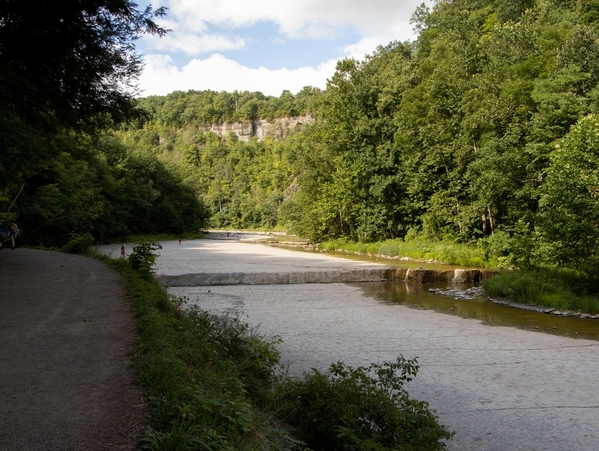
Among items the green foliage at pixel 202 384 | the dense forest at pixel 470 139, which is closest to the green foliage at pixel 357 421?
the green foliage at pixel 202 384

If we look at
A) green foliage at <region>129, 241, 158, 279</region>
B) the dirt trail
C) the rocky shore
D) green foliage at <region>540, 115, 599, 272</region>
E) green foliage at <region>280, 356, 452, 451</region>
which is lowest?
the rocky shore

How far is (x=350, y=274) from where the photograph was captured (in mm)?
23000

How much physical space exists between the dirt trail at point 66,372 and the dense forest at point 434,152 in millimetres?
4474

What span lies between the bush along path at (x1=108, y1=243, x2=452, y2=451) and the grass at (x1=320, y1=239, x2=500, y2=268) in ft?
71.5

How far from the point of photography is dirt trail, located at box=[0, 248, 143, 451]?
383cm

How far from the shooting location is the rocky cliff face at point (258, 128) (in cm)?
15500

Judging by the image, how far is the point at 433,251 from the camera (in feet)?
101

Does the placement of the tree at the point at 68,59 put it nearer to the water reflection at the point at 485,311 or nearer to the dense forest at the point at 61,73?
the dense forest at the point at 61,73

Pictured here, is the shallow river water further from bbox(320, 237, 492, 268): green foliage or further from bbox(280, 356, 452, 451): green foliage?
bbox(320, 237, 492, 268): green foliage

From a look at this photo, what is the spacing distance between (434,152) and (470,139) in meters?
3.16

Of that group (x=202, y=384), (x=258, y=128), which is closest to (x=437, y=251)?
(x=202, y=384)

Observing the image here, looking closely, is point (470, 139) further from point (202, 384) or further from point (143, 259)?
point (202, 384)

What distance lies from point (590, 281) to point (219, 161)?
449 ft

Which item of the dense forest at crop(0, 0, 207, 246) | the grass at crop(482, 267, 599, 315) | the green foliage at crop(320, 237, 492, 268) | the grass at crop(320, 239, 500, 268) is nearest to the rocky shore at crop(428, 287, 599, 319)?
the grass at crop(482, 267, 599, 315)
